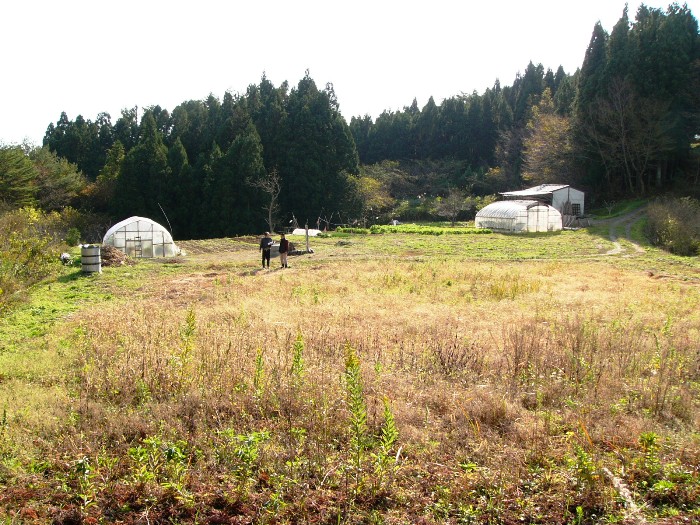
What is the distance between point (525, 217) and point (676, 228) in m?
10.5

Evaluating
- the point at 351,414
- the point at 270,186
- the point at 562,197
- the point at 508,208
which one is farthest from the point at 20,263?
the point at 562,197

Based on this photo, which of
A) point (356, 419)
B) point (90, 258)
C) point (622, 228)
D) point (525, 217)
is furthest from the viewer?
point (525, 217)

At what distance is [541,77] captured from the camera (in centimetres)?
6378

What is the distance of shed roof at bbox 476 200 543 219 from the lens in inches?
1337

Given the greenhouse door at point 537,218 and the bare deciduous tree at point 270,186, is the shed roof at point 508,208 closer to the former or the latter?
the greenhouse door at point 537,218

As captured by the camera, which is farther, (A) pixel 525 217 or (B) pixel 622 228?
(A) pixel 525 217

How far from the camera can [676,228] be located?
943 inches

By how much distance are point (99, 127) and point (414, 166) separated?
36733 mm

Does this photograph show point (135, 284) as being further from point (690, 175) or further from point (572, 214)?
point (690, 175)

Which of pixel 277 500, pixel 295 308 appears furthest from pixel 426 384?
pixel 295 308

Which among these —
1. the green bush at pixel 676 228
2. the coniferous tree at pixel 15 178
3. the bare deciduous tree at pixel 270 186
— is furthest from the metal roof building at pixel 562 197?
the coniferous tree at pixel 15 178

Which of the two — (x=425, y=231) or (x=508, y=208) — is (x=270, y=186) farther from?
(x=508, y=208)

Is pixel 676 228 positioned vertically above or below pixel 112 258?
above

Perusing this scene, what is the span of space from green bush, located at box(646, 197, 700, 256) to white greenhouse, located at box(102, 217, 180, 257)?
21904 millimetres
